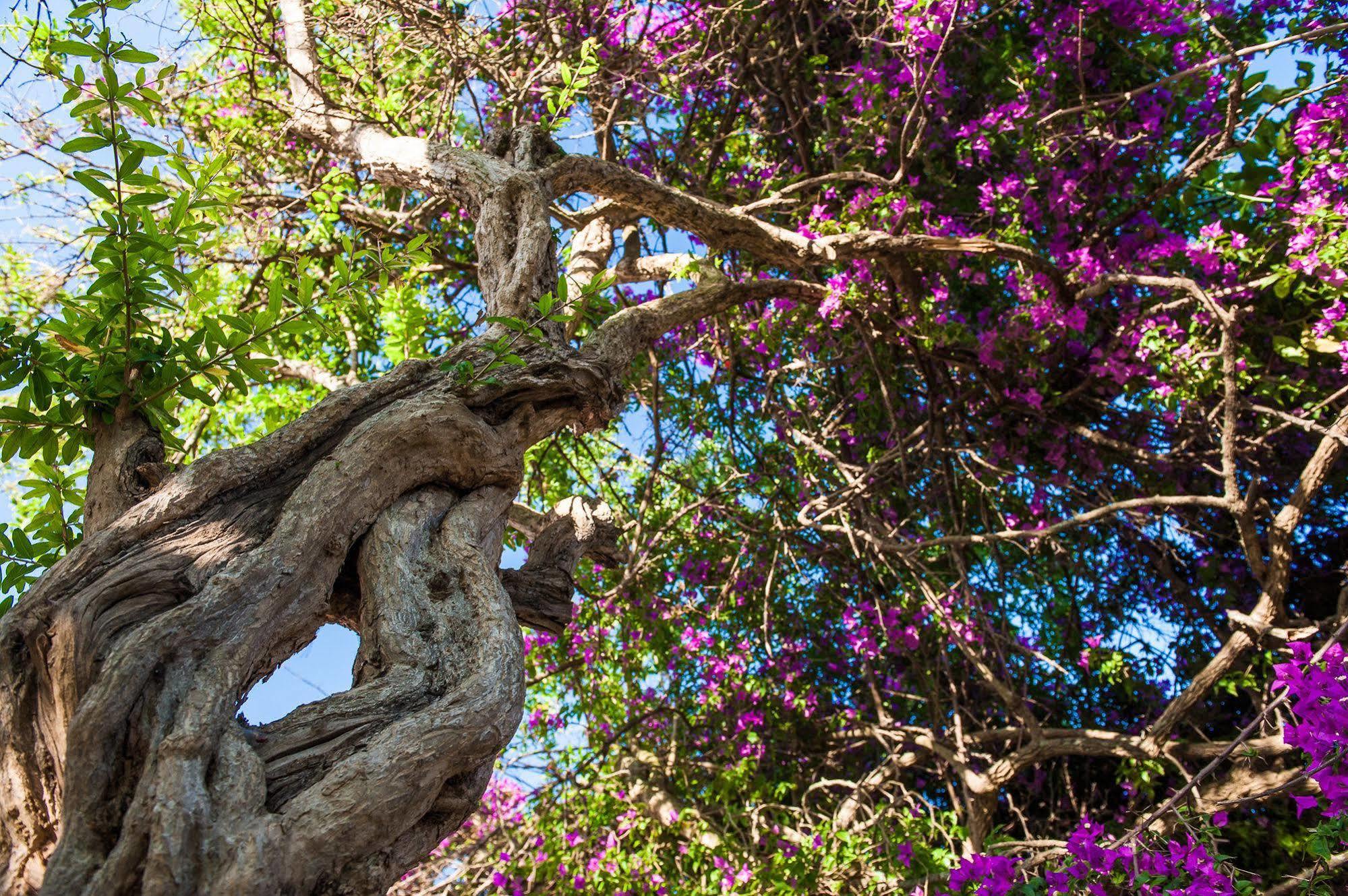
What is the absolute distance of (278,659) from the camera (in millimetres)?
1689

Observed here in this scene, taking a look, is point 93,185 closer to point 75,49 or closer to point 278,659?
point 75,49

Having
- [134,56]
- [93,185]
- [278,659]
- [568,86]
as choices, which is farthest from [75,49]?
[568,86]

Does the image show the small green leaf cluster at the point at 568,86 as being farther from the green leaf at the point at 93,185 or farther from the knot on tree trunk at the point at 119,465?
the knot on tree trunk at the point at 119,465

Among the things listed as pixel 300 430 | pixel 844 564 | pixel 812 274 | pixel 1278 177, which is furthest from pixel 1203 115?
pixel 300 430

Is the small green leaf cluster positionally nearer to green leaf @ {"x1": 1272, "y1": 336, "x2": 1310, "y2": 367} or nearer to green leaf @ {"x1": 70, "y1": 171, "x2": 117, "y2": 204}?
green leaf @ {"x1": 70, "y1": 171, "x2": 117, "y2": 204}

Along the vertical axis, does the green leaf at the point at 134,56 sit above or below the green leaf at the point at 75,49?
above

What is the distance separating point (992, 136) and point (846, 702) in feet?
10.6

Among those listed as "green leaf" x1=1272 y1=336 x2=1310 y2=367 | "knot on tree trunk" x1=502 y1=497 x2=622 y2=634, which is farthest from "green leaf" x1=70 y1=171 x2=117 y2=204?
"green leaf" x1=1272 y1=336 x2=1310 y2=367

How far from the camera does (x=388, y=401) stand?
7.07ft

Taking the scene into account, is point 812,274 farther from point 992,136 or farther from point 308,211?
point 308,211

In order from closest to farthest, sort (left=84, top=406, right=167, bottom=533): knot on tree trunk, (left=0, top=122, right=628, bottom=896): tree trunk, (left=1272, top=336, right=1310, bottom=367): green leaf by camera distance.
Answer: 1. (left=0, top=122, right=628, bottom=896): tree trunk
2. (left=84, top=406, right=167, bottom=533): knot on tree trunk
3. (left=1272, top=336, right=1310, bottom=367): green leaf

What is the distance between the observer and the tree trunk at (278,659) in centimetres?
125

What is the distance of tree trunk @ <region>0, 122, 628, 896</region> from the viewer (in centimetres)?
125

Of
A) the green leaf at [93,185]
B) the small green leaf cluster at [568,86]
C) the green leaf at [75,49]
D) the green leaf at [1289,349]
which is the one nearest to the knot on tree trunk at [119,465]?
the green leaf at [93,185]
